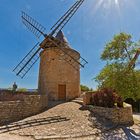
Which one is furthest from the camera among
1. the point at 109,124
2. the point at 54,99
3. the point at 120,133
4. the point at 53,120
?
the point at 54,99

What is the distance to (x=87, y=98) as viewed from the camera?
643 inches

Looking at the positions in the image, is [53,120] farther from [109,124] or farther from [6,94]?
[6,94]

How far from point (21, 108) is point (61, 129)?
4029 mm

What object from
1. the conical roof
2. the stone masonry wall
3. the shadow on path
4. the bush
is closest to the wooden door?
the stone masonry wall

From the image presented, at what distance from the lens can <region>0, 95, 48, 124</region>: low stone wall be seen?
1167cm

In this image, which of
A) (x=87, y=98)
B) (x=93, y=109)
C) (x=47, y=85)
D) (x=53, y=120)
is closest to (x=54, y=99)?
(x=47, y=85)

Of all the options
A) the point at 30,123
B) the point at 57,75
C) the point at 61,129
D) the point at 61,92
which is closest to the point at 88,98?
the point at 61,92

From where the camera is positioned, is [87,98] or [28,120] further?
[87,98]

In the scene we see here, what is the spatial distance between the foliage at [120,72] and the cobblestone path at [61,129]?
377cm

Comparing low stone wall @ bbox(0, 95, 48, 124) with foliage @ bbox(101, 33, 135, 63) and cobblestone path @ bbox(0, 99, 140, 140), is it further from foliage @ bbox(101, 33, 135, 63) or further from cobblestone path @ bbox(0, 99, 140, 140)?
foliage @ bbox(101, 33, 135, 63)

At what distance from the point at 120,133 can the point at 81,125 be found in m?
2.58

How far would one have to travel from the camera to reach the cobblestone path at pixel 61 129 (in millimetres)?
9414

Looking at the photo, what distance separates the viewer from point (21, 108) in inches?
506

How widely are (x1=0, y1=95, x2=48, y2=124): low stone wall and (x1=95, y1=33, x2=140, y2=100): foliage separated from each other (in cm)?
622
